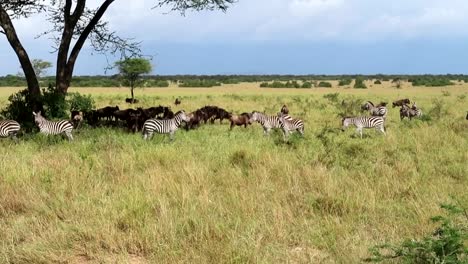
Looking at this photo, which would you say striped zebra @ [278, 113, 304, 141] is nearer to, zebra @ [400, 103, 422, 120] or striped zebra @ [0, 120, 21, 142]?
zebra @ [400, 103, 422, 120]

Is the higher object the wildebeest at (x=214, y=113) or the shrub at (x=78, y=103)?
the shrub at (x=78, y=103)

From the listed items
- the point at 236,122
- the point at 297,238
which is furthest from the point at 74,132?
the point at 297,238

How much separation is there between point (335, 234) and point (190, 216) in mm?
1649

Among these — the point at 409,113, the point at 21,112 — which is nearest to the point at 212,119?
the point at 21,112

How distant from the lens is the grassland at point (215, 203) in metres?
5.06

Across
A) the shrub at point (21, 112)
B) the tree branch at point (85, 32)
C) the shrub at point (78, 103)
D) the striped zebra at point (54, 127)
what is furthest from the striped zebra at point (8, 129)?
the shrub at point (78, 103)

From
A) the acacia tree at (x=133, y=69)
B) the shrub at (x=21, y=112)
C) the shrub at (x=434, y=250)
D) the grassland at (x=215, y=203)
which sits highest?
the acacia tree at (x=133, y=69)

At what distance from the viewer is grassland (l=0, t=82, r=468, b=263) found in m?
5.06

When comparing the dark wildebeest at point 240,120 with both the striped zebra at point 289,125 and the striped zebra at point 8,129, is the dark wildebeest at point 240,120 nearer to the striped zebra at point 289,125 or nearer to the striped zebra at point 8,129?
the striped zebra at point 289,125

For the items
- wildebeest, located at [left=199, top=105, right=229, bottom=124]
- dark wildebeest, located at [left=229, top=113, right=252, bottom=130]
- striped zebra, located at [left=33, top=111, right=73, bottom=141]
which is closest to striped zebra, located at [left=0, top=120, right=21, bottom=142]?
striped zebra, located at [left=33, top=111, right=73, bottom=141]

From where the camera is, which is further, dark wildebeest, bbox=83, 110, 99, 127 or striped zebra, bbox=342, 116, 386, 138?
dark wildebeest, bbox=83, 110, 99, 127

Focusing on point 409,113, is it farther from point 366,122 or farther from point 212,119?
point 212,119

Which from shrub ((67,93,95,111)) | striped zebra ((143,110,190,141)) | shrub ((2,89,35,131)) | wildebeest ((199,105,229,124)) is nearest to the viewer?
striped zebra ((143,110,190,141))

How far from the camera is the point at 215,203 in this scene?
6.43 meters
